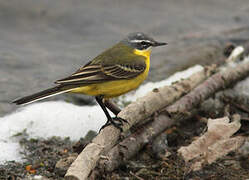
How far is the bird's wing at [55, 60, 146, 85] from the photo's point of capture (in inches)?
216

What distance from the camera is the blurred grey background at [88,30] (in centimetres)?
940

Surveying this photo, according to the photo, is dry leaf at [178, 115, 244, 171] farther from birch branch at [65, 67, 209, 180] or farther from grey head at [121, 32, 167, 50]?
grey head at [121, 32, 167, 50]

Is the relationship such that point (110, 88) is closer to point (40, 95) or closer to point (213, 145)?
A: point (40, 95)

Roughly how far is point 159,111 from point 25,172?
7.10 ft

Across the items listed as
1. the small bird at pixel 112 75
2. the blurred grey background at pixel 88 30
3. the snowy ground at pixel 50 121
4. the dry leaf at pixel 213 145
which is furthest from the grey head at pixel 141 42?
the blurred grey background at pixel 88 30

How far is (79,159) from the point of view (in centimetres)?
432

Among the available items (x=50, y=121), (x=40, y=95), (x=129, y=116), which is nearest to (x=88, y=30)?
(x=50, y=121)

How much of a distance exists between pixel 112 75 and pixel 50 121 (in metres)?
1.57

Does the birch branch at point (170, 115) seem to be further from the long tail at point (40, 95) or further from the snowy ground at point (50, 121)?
the snowy ground at point (50, 121)

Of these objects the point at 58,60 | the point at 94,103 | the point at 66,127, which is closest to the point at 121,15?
the point at 58,60

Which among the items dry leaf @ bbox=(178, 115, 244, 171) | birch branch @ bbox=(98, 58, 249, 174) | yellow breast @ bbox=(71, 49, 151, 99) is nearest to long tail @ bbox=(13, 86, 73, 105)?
yellow breast @ bbox=(71, 49, 151, 99)

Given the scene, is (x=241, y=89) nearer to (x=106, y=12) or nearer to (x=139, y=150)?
(x=139, y=150)

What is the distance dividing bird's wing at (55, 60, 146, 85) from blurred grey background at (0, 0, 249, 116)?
2.79 metres

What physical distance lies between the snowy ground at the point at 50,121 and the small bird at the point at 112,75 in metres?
0.80
